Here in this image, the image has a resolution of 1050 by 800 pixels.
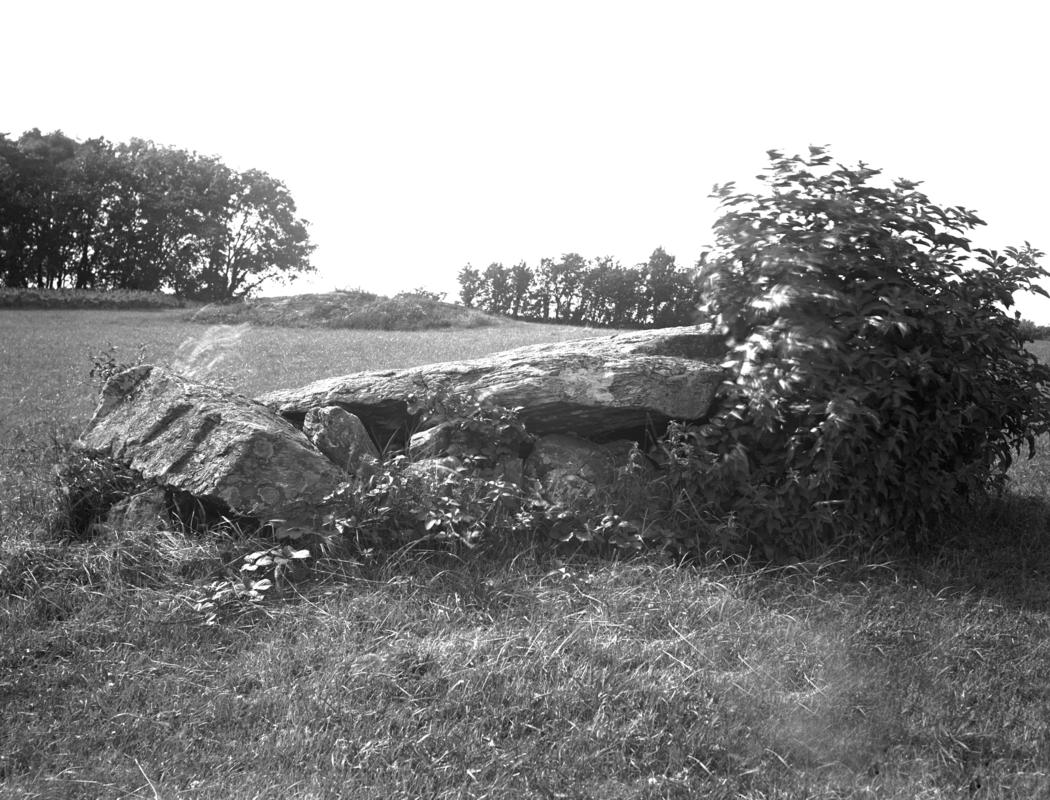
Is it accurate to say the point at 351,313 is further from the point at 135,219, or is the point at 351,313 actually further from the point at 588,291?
the point at 135,219

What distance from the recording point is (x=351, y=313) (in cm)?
2173

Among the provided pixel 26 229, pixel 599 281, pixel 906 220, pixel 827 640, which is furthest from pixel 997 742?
pixel 26 229

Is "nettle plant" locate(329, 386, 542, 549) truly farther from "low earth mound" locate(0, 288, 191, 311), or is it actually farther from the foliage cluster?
"low earth mound" locate(0, 288, 191, 311)

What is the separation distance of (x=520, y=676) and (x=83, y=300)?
25.9m

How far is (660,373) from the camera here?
582 centimetres

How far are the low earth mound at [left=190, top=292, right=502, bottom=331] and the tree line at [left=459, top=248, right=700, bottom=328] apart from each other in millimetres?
1277

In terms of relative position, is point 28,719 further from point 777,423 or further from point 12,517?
point 777,423

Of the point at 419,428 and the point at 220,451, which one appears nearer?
the point at 220,451

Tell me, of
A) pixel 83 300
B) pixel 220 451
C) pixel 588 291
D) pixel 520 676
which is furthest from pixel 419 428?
pixel 83 300

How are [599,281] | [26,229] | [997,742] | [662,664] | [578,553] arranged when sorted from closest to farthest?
1. [997,742]
2. [662,664]
3. [578,553]
4. [599,281]
5. [26,229]

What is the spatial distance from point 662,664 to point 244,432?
288 cm

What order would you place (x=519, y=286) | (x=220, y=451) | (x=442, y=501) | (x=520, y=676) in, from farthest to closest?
1. (x=519, y=286)
2. (x=220, y=451)
3. (x=442, y=501)
4. (x=520, y=676)

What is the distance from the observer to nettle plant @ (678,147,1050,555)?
17.1ft

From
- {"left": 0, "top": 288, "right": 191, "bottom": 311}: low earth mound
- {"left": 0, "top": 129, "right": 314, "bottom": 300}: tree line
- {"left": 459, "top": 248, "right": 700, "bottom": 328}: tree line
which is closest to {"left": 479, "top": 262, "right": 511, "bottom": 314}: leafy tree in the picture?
{"left": 459, "top": 248, "right": 700, "bottom": 328}: tree line
